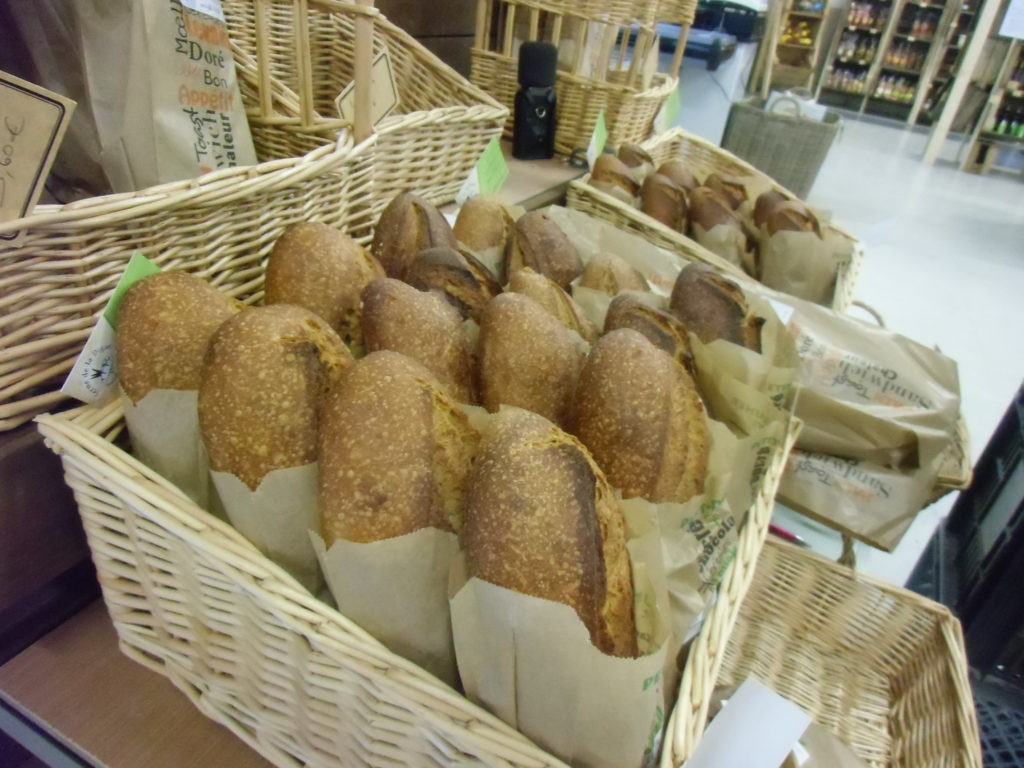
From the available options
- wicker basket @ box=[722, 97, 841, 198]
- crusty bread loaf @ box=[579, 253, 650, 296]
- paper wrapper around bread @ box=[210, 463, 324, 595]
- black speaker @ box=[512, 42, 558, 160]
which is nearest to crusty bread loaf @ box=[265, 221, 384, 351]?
paper wrapper around bread @ box=[210, 463, 324, 595]

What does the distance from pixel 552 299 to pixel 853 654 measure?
3.59ft

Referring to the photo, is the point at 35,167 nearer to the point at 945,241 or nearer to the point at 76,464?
the point at 76,464

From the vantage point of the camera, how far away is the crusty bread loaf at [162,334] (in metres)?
0.76

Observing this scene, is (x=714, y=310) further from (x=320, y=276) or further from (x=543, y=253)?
(x=320, y=276)

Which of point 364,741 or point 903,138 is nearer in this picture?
point 364,741

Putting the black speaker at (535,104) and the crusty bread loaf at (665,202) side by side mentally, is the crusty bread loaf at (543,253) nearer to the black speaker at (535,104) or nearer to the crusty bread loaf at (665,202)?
the crusty bread loaf at (665,202)

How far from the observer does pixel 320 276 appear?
3.14 feet

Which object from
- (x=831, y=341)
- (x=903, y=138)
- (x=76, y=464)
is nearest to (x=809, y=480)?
(x=831, y=341)

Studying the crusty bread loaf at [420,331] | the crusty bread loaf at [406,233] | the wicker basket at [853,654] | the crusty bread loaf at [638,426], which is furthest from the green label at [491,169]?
the wicker basket at [853,654]

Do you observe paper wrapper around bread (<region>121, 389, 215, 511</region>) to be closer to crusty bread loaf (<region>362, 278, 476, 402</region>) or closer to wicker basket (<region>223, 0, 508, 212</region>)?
crusty bread loaf (<region>362, 278, 476, 402</region>)

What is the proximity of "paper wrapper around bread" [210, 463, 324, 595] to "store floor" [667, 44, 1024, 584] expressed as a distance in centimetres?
167

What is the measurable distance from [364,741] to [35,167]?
0.67 meters

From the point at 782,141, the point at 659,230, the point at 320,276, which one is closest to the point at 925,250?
the point at 782,141

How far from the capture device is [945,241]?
16.1 ft
